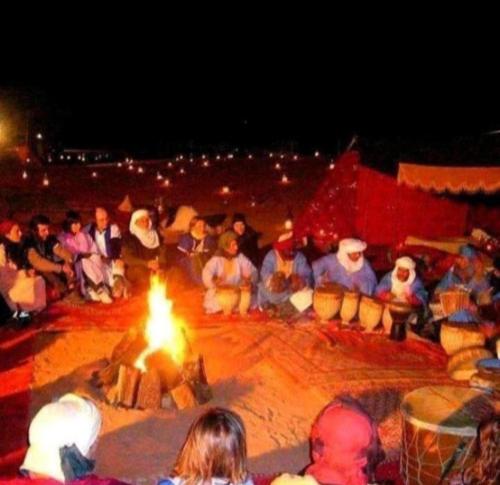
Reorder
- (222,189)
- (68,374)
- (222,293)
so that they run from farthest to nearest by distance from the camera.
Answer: (222,189) → (222,293) → (68,374)

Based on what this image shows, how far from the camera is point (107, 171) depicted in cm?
2833

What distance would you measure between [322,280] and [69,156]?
27383mm

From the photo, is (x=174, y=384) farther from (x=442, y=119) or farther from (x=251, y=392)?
(x=442, y=119)

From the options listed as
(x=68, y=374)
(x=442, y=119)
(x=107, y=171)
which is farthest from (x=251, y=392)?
(x=107, y=171)

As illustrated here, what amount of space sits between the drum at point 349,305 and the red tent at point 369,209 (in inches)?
153

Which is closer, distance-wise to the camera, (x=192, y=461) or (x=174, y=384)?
(x=192, y=461)

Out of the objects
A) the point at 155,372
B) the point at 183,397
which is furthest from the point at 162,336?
the point at 183,397

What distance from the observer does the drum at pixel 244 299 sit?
10070 mm

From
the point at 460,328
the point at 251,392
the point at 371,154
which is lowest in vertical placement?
the point at 251,392

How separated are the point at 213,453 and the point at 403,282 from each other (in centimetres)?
652

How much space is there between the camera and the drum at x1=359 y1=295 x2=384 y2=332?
9.34m

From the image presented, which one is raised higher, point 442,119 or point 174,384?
point 442,119

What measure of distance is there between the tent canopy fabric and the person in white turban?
31.4 feet

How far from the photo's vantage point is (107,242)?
37.1 feet
